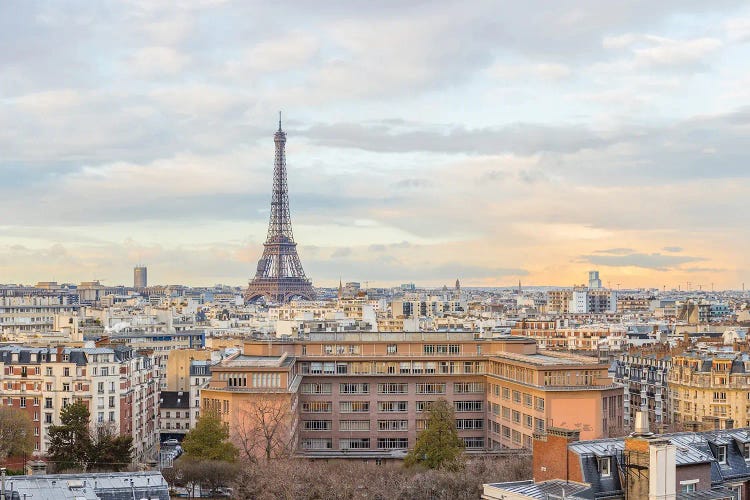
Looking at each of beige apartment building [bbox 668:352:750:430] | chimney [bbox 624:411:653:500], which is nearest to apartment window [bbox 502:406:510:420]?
beige apartment building [bbox 668:352:750:430]

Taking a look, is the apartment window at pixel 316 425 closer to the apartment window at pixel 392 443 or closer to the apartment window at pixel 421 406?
the apartment window at pixel 392 443

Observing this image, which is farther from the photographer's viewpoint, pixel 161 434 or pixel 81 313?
pixel 81 313

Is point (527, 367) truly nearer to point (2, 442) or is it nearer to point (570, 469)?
point (2, 442)

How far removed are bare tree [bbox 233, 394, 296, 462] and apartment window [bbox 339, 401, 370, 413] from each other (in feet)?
47.3

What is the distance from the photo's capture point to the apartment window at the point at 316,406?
92.3 metres

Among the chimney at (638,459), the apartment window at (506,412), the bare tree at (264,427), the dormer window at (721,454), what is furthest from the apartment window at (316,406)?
the chimney at (638,459)

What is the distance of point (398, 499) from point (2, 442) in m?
28.0

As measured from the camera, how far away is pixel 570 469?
38.2 m

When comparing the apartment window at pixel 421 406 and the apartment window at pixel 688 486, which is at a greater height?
the apartment window at pixel 688 486

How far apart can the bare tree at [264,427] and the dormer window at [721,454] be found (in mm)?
34728

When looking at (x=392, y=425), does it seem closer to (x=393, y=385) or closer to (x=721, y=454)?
(x=393, y=385)

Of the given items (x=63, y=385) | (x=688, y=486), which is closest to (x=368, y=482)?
(x=688, y=486)

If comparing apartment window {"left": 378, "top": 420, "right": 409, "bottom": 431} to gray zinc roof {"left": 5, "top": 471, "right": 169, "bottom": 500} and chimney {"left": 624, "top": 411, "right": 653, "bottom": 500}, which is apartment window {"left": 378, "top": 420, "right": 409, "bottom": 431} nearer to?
gray zinc roof {"left": 5, "top": 471, "right": 169, "bottom": 500}

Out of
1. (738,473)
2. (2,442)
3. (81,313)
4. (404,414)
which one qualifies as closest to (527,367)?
(404,414)
